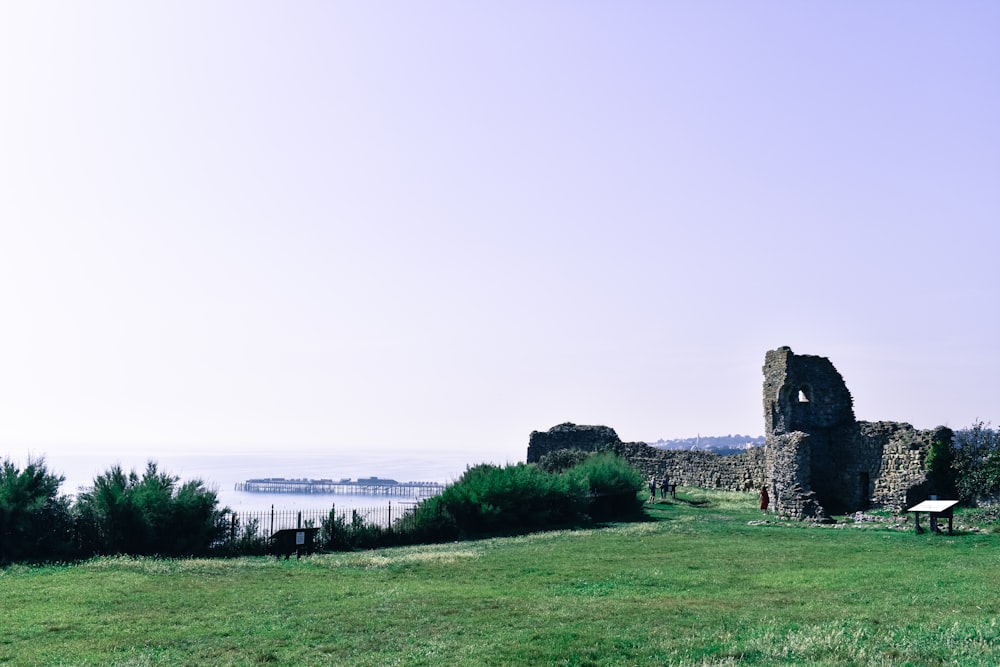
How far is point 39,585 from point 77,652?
731 cm

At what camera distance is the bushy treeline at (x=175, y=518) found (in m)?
22.8

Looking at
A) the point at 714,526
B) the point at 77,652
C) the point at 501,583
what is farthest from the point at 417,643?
the point at 714,526

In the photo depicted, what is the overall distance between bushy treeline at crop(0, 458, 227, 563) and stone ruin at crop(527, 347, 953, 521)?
20.3 m

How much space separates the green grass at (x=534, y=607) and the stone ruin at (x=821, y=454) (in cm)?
860

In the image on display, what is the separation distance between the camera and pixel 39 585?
1734cm

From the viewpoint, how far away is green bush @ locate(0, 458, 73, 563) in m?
22.1

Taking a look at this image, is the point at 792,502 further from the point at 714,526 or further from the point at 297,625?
the point at 297,625

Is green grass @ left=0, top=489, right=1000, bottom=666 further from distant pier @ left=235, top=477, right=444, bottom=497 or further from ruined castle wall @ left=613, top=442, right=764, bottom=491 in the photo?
distant pier @ left=235, top=477, right=444, bottom=497

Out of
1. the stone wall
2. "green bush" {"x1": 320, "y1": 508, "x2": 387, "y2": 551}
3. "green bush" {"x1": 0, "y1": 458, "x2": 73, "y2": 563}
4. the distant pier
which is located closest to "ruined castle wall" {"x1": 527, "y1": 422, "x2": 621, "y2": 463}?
the stone wall

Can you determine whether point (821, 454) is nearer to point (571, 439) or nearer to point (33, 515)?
point (571, 439)

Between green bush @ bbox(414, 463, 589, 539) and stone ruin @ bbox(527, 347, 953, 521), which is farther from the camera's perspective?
stone ruin @ bbox(527, 347, 953, 521)

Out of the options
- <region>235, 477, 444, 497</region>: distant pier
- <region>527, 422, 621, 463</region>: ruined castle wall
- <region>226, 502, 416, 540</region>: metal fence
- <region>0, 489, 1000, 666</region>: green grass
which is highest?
<region>527, 422, 621, 463</region>: ruined castle wall

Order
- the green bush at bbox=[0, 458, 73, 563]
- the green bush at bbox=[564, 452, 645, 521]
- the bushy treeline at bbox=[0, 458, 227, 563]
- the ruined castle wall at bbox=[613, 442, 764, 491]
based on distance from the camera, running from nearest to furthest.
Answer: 1. the green bush at bbox=[0, 458, 73, 563]
2. the bushy treeline at bbox=[0, 458, 227, 563]
3. the green bush at bbox=[564, 452, 645, 521]
4. the ruined castle wall at bbox=[613, 442, 764, 491]

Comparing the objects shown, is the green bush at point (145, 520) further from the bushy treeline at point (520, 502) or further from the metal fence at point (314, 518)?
the bushy treeline at point (520, 502)
